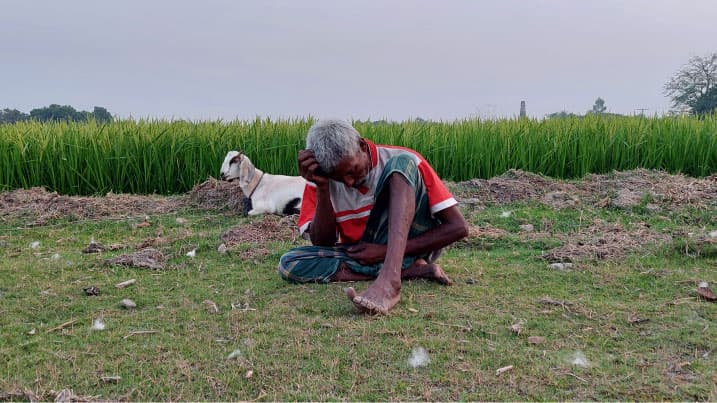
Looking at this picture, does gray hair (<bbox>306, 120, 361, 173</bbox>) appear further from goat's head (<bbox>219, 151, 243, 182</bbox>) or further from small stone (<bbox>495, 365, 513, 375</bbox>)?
goat's head (<bbox>219, 151, 243, 182</bbox>)

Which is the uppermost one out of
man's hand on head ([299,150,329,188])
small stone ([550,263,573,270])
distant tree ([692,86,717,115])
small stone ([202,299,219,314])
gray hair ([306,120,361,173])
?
distant tree ([692,86,717,115])

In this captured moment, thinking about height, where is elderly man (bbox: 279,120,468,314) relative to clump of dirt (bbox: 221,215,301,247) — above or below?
above

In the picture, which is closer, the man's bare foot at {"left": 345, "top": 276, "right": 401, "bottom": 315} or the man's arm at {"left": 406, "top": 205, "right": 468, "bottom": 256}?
the man's bare foot at {"left": 345, "top": 276, "right": 401, "bottom": 315}

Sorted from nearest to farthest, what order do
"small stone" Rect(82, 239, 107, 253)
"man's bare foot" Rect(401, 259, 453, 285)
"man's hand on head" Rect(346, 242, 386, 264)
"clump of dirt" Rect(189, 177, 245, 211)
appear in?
"man's hand on head" Rect(346, 242, 386, 264) < "man's bare foot" Rect(401, 259, 453, 285) < "small stone" Rect(82, 239, 107, 253) < "clump of dirt" Rect(189, 177, 245, 211)

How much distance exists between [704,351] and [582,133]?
6205 millimetres

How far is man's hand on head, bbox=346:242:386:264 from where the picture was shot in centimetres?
378

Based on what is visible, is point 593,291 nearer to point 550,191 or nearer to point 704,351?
point 704,351

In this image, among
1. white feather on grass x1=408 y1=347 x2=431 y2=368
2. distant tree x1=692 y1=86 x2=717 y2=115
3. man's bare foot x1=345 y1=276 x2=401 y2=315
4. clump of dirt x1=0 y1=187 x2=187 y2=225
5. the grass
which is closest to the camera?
the grass

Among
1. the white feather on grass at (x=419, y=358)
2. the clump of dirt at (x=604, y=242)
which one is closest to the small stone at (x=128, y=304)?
the white feather on grass at (x=419, y=358)

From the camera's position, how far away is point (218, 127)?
29.3 ft

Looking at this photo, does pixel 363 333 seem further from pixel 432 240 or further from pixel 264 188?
pixel 264 188

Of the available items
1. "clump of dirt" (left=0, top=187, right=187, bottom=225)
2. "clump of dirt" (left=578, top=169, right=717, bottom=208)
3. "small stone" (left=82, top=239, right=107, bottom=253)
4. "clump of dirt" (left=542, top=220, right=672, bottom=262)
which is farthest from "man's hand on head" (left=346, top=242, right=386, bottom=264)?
"clump of dirt" (left=0, top=187, right=187, bottom=225)

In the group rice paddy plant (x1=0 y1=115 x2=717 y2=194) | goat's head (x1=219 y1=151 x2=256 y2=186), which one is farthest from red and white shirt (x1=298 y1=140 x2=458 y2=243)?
rice paddy plant (x1=0 y1=115 x2=717 y2=194)

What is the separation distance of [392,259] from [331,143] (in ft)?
2.17
